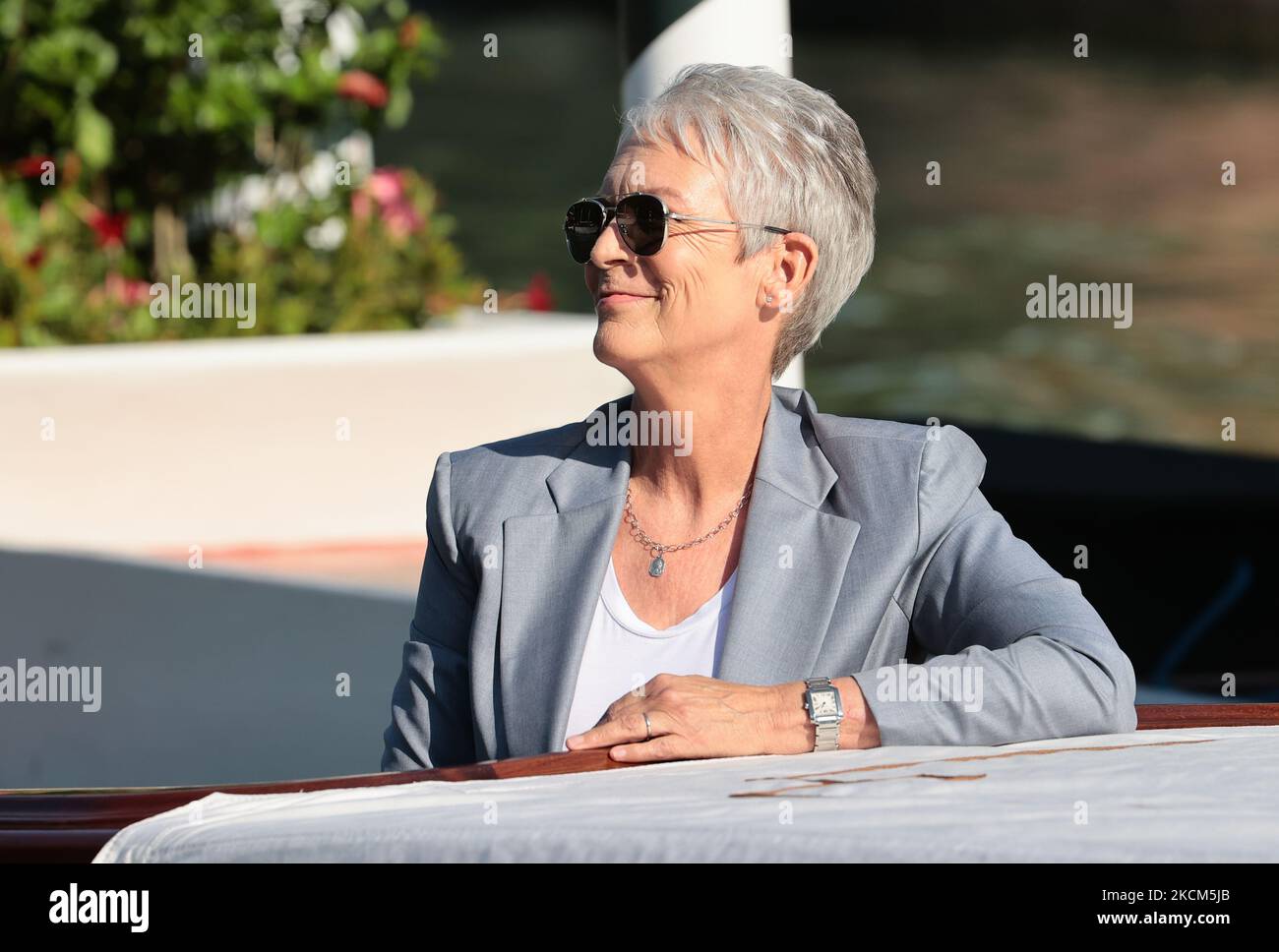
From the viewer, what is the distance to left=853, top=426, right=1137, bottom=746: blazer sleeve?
6.16ft

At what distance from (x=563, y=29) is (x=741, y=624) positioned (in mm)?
21148

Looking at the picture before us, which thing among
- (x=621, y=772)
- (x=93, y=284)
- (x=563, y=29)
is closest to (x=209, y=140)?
(x=93, y=284)

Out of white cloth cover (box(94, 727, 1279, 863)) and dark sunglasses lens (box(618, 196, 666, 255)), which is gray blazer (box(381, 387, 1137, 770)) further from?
white cloth cover (box(94, 727, 1279, 863))

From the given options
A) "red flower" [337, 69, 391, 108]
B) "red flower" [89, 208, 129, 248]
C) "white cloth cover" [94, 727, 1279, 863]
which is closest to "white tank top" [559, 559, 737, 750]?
"white cloth cover" [94, 727, 1279, 863]

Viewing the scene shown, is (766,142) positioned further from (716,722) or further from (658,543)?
(716,722)

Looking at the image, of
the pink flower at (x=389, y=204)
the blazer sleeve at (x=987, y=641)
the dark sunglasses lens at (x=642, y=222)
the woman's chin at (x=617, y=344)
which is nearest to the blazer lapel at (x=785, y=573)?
the blazer sleeve at (x=987, y=641)

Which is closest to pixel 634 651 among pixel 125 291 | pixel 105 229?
pixel 125 291

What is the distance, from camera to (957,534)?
86.2 inches

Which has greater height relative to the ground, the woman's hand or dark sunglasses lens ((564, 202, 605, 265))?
dark sunglasses lens ((564, 202, 605, 265))

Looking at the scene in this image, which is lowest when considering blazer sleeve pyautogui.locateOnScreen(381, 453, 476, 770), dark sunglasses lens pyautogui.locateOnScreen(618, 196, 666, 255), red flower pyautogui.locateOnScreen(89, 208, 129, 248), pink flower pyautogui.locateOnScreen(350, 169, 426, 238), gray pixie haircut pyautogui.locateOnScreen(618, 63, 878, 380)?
blazer sleeve pyautogui.locateOnScreen(381, 453, 476, 770)

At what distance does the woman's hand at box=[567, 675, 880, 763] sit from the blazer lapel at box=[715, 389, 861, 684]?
0.25 meters

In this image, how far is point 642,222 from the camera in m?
Answer: 2.29

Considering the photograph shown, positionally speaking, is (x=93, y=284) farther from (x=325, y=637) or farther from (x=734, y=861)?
(x=734, y=861)

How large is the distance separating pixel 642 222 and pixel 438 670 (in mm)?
684
